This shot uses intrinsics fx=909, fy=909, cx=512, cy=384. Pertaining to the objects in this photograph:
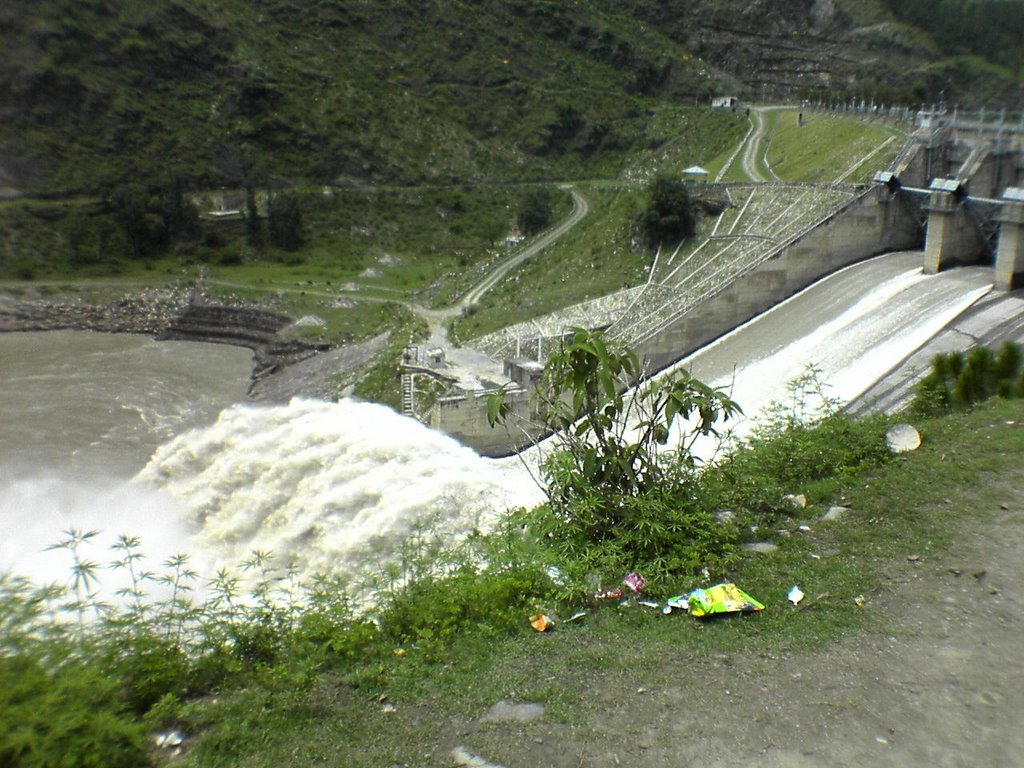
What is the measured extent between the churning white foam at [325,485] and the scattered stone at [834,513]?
23.1ft

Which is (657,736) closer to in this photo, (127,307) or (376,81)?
(127,307)

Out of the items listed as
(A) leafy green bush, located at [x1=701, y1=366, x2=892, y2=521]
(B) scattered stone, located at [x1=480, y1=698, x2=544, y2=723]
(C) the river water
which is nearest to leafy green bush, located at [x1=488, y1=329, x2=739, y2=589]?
(A) leafy green bush, located at [x1=701, y1=366, x2=892, y2=521]

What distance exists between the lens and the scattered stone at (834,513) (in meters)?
10.6

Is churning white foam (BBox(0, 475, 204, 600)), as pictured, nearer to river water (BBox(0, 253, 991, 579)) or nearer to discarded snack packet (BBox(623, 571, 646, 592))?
river water (BBox(0, 253, 991, 579))

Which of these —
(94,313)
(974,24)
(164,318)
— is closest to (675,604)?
(164,318)

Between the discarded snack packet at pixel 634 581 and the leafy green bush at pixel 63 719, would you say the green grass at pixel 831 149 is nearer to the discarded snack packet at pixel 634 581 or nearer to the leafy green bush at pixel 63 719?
the discarded snack packet at pixel 634 581

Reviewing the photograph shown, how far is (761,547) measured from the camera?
33.0 ft

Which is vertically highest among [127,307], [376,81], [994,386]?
[376,81]

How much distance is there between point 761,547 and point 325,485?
12303 millimetres

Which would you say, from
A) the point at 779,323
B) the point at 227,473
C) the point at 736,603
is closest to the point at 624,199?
the point at 779,323

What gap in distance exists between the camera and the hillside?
187 feet

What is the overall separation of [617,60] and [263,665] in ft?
242

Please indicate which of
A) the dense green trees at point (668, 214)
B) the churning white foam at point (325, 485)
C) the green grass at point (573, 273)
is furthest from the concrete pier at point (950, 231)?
the churning white foam at point (325, 485)

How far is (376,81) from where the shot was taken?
214 feet
